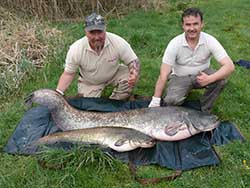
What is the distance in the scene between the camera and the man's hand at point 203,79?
15.6ft

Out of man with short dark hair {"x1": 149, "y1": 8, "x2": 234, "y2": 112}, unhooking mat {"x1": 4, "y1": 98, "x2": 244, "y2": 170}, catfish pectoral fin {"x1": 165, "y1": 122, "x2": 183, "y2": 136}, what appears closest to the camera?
unhooking mat {"x1": 4, "y1": 98, "x2": 244, "y2": 170}

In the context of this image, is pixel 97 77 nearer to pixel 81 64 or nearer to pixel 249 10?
pixel 81 64

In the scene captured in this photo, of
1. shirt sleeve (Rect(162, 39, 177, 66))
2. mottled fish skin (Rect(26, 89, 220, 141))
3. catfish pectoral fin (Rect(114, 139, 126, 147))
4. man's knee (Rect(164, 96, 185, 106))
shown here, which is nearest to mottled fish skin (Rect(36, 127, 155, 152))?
catfish pectoral fin (Rect(114, 139, 126, 147))

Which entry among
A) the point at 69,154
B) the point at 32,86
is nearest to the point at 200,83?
the point at 69,154

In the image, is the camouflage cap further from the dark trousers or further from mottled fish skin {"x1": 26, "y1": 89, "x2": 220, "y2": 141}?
the dark trousers

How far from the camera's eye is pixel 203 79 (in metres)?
4.77

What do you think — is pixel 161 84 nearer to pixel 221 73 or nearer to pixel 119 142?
pixel 221 73

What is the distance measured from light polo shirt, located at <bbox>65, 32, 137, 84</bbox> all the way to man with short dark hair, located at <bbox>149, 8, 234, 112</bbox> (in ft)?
1.86

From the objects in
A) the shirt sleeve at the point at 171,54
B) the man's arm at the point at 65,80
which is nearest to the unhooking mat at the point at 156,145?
the man's arm at the point at 65,80

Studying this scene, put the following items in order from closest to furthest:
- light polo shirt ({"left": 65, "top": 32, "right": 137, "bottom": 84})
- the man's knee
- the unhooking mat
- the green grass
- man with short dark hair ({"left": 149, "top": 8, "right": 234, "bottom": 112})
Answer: the green grass, the unhooking mat, man with short dark hair ({"left": 149, "top": 8, "right": 234, "bottom": 112}), the man's knee, light polo shirt ({"left": 65, "top": 32, "right": 137, "bottom": 84})

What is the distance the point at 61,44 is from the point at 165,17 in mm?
3284

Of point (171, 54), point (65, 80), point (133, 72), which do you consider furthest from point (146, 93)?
point (65, 80)

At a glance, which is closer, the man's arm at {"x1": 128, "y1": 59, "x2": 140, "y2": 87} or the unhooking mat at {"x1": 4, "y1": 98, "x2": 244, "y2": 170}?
the unhooking mat at {"x1": 4, "y1": 98, "x2": 244, "y2": 170}

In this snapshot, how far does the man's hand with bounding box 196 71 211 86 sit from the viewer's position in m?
4.75
